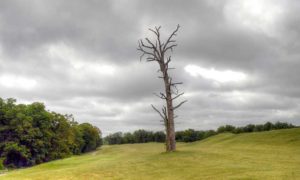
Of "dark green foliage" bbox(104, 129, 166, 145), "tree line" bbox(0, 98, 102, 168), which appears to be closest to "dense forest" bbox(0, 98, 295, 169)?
"tree line" bbox(0, 98, 102, 168)

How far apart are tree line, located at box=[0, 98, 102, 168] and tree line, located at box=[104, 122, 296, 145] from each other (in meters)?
40.0

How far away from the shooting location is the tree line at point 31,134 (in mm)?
76312

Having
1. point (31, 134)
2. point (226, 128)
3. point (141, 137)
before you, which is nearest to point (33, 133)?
point (31, 134)

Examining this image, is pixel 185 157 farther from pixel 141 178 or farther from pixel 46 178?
pixel 46 178

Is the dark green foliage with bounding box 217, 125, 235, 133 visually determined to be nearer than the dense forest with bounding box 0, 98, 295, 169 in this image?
No

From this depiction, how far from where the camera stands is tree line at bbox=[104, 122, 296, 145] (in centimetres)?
8712

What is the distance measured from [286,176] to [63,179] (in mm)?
15097

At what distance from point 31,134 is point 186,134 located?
2094 inches

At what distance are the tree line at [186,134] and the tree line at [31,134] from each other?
131 feet

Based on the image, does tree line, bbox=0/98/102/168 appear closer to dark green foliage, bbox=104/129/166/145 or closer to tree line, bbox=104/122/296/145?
tree line, bbox=104/122/296/145

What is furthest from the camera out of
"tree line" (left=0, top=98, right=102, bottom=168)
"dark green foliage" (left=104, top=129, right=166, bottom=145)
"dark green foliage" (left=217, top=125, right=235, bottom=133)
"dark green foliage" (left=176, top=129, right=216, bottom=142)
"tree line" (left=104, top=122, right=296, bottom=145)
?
"dark green foliage" (left=104, top=129, right=166, bottom=145)

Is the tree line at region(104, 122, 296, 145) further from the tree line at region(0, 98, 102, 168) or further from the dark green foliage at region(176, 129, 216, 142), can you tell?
the tree line at region(0, 98, 102, 168)

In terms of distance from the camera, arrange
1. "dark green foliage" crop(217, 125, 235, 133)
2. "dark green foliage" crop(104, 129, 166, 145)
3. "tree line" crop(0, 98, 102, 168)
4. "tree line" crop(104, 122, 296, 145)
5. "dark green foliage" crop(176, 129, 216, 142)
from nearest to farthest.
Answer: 1. "tree line" crop(0, 98, 102, 168)
2. "tree line" crop(104, 122, 296, 145)
3. "dark green foliage" crop(217, 125, 235, 133)
4. "dark green foliage" crop(176, 129, 216, 142)
5. "dark green foliage" crop(104, 129, 166, 145)

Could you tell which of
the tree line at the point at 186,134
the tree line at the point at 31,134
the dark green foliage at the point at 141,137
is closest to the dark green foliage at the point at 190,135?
the tree line at the point at 186,134
